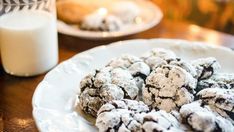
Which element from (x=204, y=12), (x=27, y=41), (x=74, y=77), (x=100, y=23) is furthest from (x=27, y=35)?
(x=204, y=12)

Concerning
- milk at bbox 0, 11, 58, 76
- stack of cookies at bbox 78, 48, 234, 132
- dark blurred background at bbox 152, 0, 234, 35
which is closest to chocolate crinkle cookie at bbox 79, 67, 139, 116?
stack of cookies at bbox 78, 48, 234, 132

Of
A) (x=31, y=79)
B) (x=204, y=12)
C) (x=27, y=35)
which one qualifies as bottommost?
(x=204, y=12)

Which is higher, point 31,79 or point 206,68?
point 206,68

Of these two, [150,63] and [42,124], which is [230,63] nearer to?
[150,63]

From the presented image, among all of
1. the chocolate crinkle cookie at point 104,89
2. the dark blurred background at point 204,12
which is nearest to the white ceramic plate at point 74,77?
the chocolate crinkle cookie at point 104,89

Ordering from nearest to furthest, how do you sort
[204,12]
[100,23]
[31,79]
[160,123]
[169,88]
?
[160,123], [169,88], [31,79], [100,23], [204,12]

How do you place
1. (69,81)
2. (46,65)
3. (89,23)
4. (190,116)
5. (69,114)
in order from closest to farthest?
(190,116) → (69,114) → (69,81) → (46,65) → (89,23)

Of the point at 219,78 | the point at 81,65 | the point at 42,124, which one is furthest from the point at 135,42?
the point at 42,124

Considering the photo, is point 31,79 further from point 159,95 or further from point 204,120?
point 204,120
